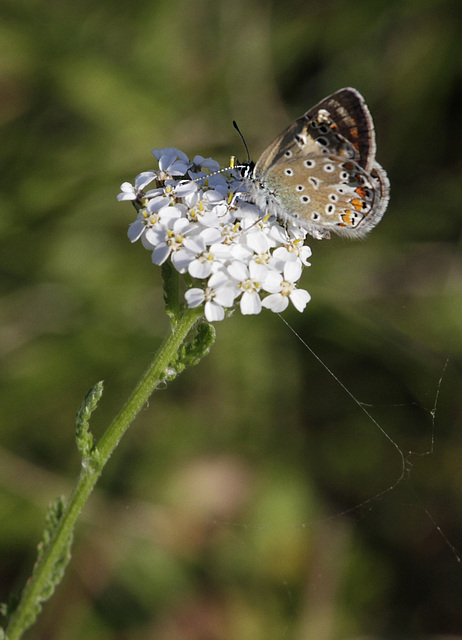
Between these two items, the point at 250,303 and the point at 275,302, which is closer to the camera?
the point at 250,303

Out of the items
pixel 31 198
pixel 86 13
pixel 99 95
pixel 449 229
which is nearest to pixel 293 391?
pixel 449 229

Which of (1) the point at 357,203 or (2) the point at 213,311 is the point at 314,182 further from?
(2) the point at 213,311

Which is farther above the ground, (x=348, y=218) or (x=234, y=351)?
(x=348, y=218)

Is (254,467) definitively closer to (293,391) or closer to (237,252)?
(293,391)

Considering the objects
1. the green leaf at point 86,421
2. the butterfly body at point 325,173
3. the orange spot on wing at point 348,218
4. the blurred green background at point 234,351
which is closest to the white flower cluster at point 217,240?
the butterfly body at point 325,173

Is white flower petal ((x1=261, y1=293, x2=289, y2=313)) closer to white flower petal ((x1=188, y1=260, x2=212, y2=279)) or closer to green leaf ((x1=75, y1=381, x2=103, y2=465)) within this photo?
white flower petal ((x1=188, y1=260, x2=212, y2=279))

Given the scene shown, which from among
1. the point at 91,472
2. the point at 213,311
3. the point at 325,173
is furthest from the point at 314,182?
the point at 91,472

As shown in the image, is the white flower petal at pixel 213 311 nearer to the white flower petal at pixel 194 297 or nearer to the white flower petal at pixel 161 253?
the white flower petal at pixel 194 297
